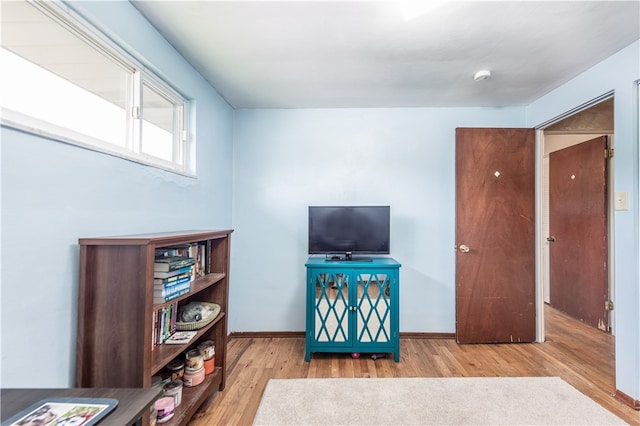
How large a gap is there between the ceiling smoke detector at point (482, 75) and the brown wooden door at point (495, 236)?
576 millimetres

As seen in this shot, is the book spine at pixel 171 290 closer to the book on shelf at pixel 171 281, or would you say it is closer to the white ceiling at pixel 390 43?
the book on shelf at pixel 171 281

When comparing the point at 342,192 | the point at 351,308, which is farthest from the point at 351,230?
the point at 351,308

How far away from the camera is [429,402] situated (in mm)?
1732

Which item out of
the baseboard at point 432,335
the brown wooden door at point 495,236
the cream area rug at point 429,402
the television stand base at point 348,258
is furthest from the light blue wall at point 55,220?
the brown wooden door at point 495,236

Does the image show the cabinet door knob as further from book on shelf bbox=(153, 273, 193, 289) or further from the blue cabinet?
book on shelf bbox=(153, 273, 193, 289)

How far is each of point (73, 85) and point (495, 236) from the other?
10.7 feet

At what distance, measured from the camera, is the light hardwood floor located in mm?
1748

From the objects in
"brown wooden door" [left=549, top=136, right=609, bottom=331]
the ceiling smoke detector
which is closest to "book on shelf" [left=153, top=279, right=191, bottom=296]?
the ceiling smoke detector

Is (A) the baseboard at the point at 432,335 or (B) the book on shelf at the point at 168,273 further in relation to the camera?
(A) the baseboard at the point at 432,335

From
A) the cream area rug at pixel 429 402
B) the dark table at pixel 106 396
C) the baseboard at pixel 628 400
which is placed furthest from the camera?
the baseboard at pixel 628 400

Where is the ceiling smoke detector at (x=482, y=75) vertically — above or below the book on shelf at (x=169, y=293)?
above

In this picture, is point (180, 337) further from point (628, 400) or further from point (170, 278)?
point (628, 400)

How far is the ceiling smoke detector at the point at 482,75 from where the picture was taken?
2.05 metres

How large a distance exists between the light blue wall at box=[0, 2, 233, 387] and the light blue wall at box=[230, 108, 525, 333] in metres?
1.27
